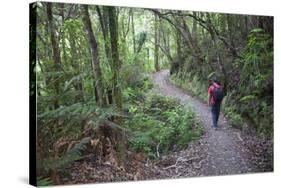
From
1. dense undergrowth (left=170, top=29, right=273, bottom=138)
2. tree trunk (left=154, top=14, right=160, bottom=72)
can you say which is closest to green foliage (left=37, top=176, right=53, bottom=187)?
tree trunk (left=154, top=14, right=160, bottom=72)

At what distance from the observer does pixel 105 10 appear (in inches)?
261

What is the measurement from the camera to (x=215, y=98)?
287 inches

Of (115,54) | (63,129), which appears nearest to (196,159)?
(115,54)

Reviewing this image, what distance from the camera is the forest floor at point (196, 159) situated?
255 inches

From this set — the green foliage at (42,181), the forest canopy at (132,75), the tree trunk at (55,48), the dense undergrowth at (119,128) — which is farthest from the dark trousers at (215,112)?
the green foliage at (42,181)

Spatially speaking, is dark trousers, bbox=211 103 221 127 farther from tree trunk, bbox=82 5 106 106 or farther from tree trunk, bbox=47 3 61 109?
tree trunk, bbox=47 3 61 109

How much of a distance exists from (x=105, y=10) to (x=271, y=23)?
2.47 meters

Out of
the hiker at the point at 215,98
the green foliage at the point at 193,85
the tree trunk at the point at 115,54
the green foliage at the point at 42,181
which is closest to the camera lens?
the green foliage at the point at 42,181

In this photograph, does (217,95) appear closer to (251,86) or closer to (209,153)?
(251,86)

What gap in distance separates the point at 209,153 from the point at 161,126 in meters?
0.77

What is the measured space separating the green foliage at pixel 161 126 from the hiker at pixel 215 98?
0.27 m

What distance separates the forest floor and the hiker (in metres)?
0.07

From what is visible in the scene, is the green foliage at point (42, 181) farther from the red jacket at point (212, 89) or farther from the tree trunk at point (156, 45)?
the red jacket at point (212, 89)

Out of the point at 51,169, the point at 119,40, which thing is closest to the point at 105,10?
the point at 119,40
